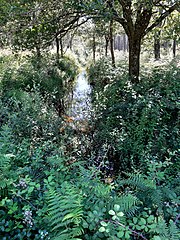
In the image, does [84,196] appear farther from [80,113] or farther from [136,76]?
[136,76]

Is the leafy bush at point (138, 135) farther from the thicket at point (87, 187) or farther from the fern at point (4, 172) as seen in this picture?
the fern at point (4, 172)

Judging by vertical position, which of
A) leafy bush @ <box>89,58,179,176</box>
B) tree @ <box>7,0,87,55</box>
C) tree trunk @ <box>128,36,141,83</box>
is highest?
tree @ <box>7,0,87,55</box>

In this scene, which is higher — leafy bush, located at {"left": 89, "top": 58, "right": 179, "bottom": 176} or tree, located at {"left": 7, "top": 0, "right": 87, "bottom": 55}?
tree, located at {"left": 7, "top": 0, "right": 87, "bottom": 55}

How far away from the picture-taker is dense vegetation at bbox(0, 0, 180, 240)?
1.40m

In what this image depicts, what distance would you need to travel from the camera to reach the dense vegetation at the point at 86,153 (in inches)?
55.1

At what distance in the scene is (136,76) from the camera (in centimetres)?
655

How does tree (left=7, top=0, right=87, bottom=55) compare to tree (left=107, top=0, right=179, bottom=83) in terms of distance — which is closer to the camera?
tree (left=7, top=0, right=87, bottom=55)

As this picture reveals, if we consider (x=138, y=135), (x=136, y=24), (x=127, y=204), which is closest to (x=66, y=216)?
(x=127, y=204)

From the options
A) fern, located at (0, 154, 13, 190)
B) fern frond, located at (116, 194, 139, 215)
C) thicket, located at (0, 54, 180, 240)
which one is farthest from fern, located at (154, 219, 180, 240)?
fern, located at (0, 154, 13, 190)

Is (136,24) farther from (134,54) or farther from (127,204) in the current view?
(127,204)

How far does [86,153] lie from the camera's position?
3533 mm

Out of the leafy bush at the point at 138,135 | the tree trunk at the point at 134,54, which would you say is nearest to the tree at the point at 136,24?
the tree trunk at the point at 134,54

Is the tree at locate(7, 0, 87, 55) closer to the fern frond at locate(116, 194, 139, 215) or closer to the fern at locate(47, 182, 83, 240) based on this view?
the fern at locate(47, 182, 83, 240)

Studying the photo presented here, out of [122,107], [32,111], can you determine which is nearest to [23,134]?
[32,111]
